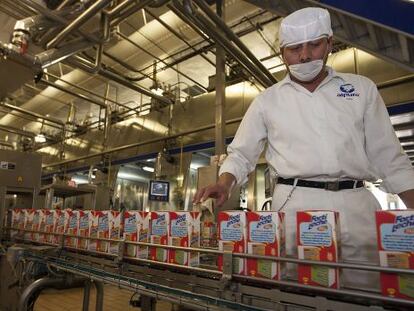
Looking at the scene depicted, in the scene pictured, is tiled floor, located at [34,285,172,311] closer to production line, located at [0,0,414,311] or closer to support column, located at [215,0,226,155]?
production line, located at [0,0,414,311]

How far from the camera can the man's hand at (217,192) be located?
0.93m

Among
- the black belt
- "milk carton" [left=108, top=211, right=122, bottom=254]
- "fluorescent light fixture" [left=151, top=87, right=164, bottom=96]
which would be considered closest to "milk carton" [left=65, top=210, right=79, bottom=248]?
"milk carton" [left=108, top=211, right=122, bottom=254]

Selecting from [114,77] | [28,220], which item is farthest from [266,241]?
[114,77]

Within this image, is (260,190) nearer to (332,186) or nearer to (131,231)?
(131,231)

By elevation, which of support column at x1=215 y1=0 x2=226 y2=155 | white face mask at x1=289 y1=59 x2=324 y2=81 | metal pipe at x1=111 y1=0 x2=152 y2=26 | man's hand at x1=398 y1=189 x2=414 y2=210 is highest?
metal pipe at x1=111 y1=0 x2=152 y2=26

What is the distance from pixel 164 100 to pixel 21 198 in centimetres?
222

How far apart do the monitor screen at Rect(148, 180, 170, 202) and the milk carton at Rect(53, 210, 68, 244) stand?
92.6 inches

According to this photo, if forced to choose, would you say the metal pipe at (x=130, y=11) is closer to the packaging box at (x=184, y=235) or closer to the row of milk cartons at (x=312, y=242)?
the packaging box at (x=184, y=235)

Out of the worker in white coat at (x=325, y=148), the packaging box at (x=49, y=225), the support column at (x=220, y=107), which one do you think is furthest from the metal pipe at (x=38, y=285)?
the support column at (x=220, y=107)

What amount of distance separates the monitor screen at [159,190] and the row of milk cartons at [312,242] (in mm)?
3375

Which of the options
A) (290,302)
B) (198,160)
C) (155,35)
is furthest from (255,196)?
(290,302)

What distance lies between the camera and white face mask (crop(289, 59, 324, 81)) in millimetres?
1046

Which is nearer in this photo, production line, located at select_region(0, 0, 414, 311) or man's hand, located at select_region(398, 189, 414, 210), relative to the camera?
production line, located at select_region(0, 0, 414, 311)

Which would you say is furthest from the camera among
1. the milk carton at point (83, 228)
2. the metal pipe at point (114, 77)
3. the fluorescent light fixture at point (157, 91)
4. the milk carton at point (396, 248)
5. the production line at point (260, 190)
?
the fluorescent light fixture at point (157, 91)
